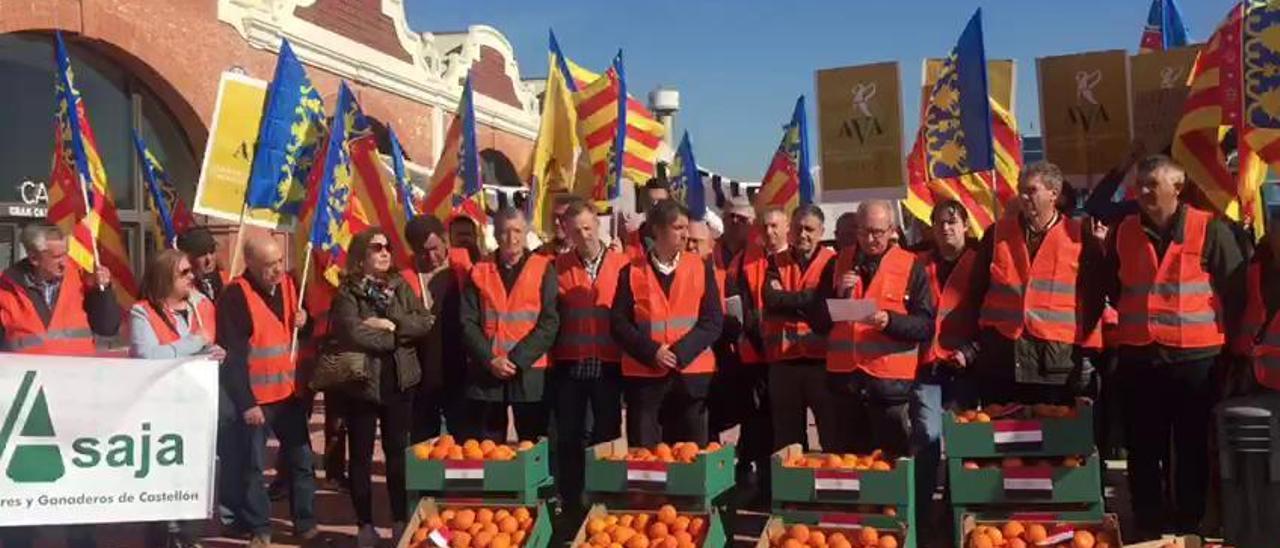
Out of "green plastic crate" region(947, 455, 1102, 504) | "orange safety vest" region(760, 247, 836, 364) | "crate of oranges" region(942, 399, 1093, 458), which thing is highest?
"orange safety vest" region(760, 247, 836, 364)

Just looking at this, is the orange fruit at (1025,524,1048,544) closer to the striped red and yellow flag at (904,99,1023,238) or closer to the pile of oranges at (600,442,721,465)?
the pile of oranges at (600,442,721,465)

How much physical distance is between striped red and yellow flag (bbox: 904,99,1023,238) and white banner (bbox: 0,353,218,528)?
5871 millimetres

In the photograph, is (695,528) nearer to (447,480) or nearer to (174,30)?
(447,480)

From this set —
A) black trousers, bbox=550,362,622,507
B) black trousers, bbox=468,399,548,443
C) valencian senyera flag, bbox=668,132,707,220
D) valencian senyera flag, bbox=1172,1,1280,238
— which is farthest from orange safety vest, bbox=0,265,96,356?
valencian senyera flag, bbox=668,132,707,220

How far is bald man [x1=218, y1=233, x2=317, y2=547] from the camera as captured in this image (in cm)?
667

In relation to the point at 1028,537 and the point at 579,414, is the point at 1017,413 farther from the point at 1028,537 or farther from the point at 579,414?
the point at 579,414

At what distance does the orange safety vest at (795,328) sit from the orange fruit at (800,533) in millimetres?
1478

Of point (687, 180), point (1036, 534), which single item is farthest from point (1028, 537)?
point (687, 180)

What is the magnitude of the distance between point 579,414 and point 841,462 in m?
1.64

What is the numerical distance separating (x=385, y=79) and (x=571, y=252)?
16271 mm

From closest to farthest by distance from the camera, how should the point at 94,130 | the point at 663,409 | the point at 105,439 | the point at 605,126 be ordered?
the point at 105,439
the point at 663,409
the point at 605,126
the point at 94,130

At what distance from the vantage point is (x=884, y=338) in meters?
6.22

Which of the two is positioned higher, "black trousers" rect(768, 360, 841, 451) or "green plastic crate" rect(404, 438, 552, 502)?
"black trousers" rect(768, 360, 841, 451)

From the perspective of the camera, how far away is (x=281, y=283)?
685cm
